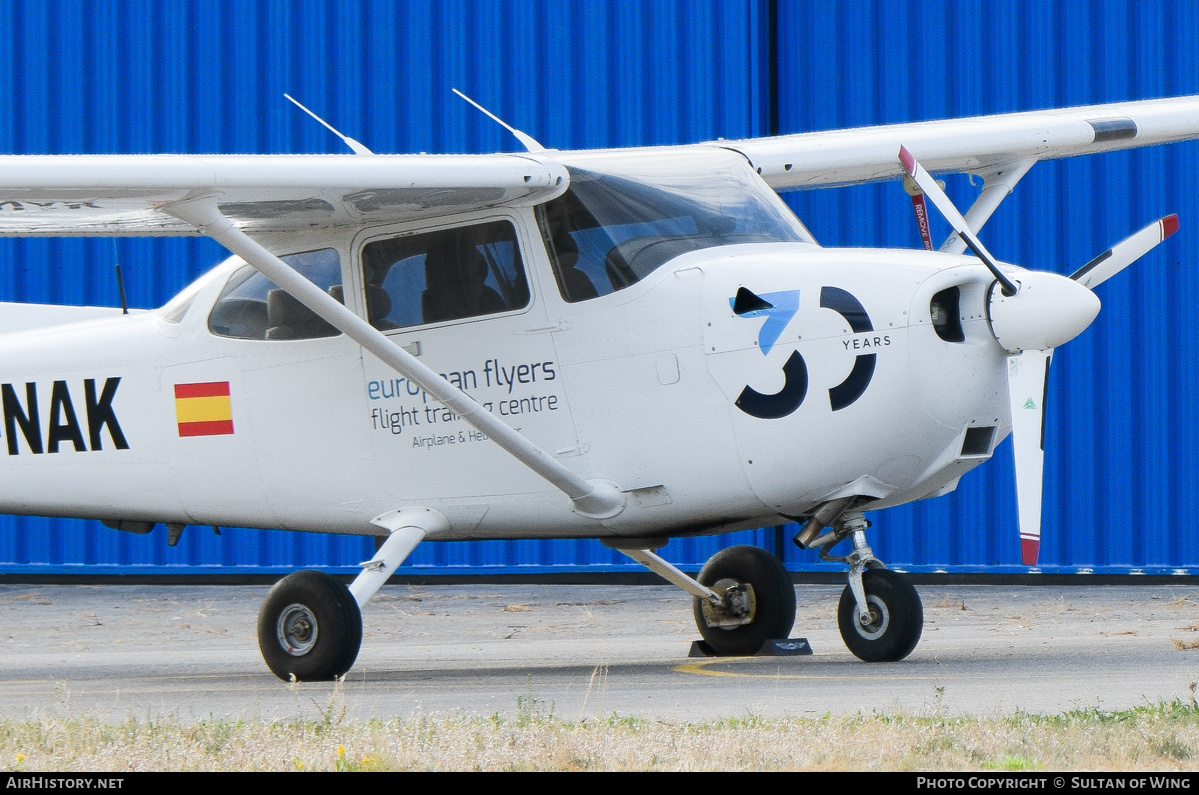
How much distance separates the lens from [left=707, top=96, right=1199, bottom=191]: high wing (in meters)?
8.95

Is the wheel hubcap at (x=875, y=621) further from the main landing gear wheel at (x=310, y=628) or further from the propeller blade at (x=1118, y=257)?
the main landing gear wheel at (x=310, y=628)

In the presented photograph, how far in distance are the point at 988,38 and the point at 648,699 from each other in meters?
9.93

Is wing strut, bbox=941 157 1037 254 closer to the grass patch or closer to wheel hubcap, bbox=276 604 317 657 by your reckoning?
Answer: wheel hubcap, bbox=276 604 317 657

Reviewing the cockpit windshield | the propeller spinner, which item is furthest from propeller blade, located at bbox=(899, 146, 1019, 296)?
the cockpit windshield

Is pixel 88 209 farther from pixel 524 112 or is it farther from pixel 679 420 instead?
pixel 524 112

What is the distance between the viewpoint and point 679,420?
7.30m

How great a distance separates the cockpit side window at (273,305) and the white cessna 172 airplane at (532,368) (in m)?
0.02

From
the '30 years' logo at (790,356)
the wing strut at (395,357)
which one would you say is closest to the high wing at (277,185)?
the wing strut at (395,357)

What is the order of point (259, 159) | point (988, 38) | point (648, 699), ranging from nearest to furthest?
point (648, 699), point (259, 159), point (988, 38)

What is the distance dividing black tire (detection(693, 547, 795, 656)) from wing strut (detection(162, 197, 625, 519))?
1391mm

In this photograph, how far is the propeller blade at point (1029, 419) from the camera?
22.3ft

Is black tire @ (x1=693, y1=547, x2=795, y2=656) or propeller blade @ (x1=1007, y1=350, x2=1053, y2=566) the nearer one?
propeller blade @ (x1=1007, y1=350, x2=1053, y2=566)

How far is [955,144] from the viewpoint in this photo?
924cm

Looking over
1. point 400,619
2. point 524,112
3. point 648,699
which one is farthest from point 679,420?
point 524,112
